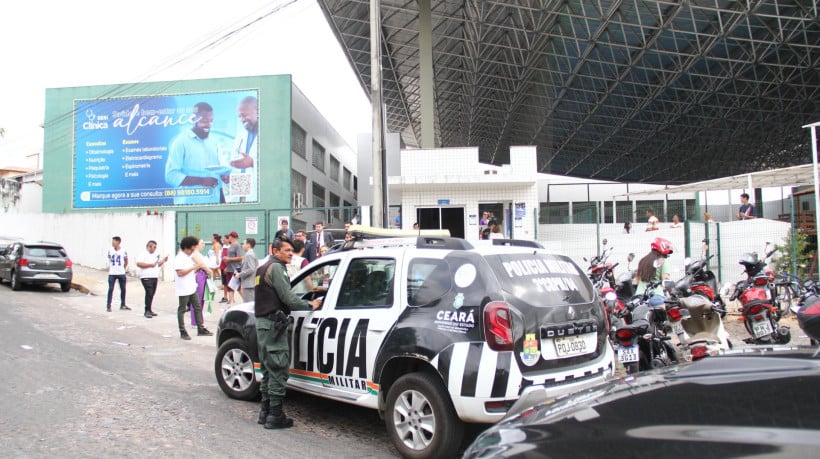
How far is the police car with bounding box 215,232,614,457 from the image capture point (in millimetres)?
3814

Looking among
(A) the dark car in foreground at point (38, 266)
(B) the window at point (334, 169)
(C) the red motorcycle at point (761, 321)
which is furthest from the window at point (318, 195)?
(C) the red motorcycle at point (761, 321)

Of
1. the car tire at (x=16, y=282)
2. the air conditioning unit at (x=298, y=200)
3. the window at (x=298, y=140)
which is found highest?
the window at (x=298, y=140)

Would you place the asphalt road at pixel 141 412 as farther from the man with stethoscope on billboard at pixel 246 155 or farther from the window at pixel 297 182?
the window at pixel 297 182

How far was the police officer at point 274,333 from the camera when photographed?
15.9 feet

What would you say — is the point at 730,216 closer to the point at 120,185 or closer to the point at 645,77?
the point at 645,77

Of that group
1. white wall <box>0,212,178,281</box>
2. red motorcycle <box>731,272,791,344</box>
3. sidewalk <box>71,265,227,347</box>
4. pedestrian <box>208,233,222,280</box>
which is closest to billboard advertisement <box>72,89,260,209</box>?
white wall <box>0,212,178,281</box>

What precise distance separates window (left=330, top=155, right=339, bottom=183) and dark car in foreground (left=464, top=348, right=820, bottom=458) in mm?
35665

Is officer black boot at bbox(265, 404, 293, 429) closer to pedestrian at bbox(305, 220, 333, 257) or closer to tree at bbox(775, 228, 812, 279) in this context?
pedestrian at bbox(305, 220, 333, 257)

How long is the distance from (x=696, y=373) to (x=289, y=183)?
928 inches

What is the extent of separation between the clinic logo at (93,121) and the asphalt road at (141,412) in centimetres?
2033

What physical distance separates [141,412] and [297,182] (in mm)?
22879

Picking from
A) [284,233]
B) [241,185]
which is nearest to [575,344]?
[284,233]

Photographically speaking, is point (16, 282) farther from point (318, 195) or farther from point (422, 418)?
point (318, 195)

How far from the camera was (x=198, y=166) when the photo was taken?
25047mm
